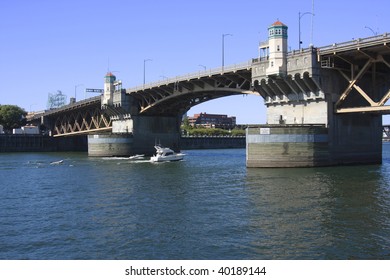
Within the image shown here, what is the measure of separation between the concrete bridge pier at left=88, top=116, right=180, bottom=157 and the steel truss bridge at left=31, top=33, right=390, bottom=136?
219cm

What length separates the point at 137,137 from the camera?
106 meters

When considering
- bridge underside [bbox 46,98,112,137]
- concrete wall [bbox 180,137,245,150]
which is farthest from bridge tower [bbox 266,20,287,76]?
concrete wall [bbox 180,137,245,150]

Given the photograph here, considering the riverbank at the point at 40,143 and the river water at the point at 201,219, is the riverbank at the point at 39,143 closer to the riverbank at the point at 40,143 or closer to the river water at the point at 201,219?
the riverbank at the point at 40,143

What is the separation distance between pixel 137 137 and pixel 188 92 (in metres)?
23.3

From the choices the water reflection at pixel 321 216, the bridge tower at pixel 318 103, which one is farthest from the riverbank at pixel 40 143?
the water reflection at pixel 321 216

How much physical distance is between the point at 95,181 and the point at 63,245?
96.3 ft

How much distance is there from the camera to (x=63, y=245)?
2242 cm

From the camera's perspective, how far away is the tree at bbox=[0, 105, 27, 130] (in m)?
171

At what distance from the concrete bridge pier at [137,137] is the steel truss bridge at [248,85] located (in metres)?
2.19

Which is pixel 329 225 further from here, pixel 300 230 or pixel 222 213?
pixel 222 213

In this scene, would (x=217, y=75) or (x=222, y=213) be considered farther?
(x=217, y=75)

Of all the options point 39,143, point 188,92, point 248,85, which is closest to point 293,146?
point 248,85

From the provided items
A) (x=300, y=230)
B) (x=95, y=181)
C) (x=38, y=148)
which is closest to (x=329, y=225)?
(x=300, y=230)

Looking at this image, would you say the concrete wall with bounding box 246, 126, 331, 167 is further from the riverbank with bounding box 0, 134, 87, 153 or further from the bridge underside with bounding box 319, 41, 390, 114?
the riverbank with bounding box 0, 134, 87, 153
